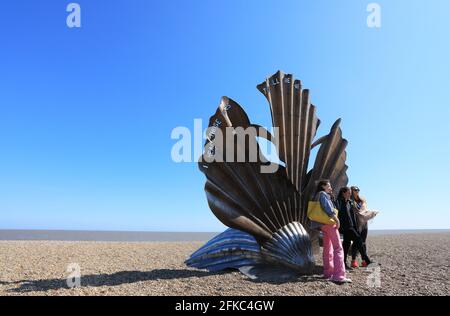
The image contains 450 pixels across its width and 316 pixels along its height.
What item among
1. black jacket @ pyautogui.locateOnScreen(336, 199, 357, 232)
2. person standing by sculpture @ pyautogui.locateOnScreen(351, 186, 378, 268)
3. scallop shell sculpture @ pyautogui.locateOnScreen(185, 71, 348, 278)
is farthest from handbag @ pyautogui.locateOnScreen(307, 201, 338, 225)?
person standing by sculpture @ pyautogui.locateOnScreen(351, 186, 378, 268)

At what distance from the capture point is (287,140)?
8.78 meters

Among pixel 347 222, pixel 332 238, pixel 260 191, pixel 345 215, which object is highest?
pixel 260 191

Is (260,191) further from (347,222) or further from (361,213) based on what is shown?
(361,213)

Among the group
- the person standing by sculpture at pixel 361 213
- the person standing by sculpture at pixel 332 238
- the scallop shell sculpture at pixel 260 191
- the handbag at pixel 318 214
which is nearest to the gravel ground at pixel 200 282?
the person standing by sculpture at pixel 332 238

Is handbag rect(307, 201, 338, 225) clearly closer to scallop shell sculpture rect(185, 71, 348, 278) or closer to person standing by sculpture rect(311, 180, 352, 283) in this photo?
person standing by sculpture rect(311, 180, 352, 283)

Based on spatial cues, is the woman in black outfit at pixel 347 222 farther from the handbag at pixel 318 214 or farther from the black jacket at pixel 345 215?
the handbag at pixel 318 214

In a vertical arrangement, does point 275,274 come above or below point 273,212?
below

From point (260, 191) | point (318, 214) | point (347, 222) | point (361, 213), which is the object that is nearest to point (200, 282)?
point (260, 191)

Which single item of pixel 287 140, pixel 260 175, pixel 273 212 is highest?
pixel 287 140

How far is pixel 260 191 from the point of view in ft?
27.5

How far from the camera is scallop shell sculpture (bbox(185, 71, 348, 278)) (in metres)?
8.05
